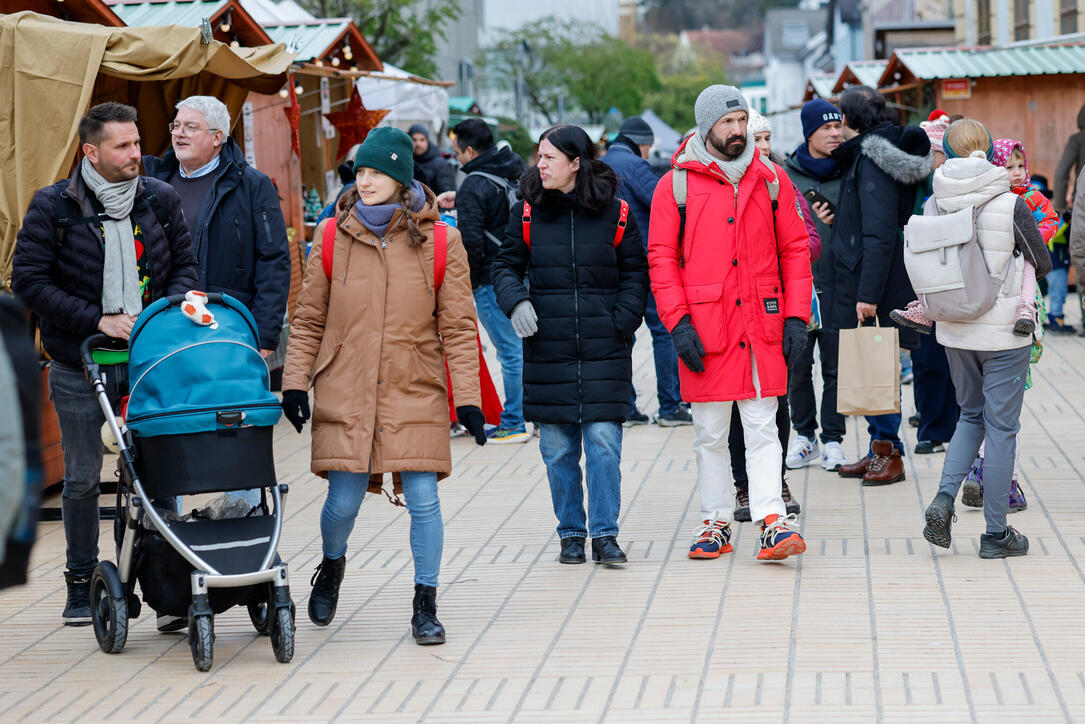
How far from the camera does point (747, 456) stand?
673 centimetres

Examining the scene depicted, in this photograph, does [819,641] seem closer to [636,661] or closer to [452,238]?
[636,661]

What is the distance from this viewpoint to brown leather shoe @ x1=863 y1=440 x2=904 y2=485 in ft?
27.4

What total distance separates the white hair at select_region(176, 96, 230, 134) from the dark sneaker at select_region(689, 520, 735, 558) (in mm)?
2809

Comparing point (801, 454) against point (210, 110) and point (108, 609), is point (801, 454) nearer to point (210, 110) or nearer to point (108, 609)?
point (210, 110)

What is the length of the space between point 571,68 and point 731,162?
5330 cm

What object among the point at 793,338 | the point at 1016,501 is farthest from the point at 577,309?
the point at 1016,501

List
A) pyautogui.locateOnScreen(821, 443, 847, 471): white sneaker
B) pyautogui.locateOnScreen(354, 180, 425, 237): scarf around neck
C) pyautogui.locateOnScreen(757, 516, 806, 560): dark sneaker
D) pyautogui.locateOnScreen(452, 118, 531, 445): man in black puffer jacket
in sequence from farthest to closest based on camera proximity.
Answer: pyautogui.locateOnScreen(452, 118, 531, 445): man in black puffer jacket
pyautogui.locateOnScreen(821, 443, 847, 471): white sneaker
pyautogui.locateOnScreen(757, 516, 806, 560): dark sneaker
pyautogui.locateOnScreen(354, 180, 425, 237): scarf around neck

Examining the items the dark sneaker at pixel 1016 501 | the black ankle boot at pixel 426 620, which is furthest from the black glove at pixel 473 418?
the dark sneaker at pixel 1016 501

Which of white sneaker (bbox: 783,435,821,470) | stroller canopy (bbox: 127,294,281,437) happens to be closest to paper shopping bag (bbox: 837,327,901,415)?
white sneaker (bbox: 783,435,821,470)

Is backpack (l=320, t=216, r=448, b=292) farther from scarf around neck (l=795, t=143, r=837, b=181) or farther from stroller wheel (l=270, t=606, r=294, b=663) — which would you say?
scarf around neck (l=795, t=143, r=837, b=181)

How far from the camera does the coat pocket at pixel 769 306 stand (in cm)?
654

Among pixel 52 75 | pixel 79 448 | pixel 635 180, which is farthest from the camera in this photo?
pixel 635 180

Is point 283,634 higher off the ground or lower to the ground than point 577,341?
lower

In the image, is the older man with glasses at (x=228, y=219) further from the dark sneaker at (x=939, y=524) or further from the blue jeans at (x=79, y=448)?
the dark sneaker at (x=939, y=524)
